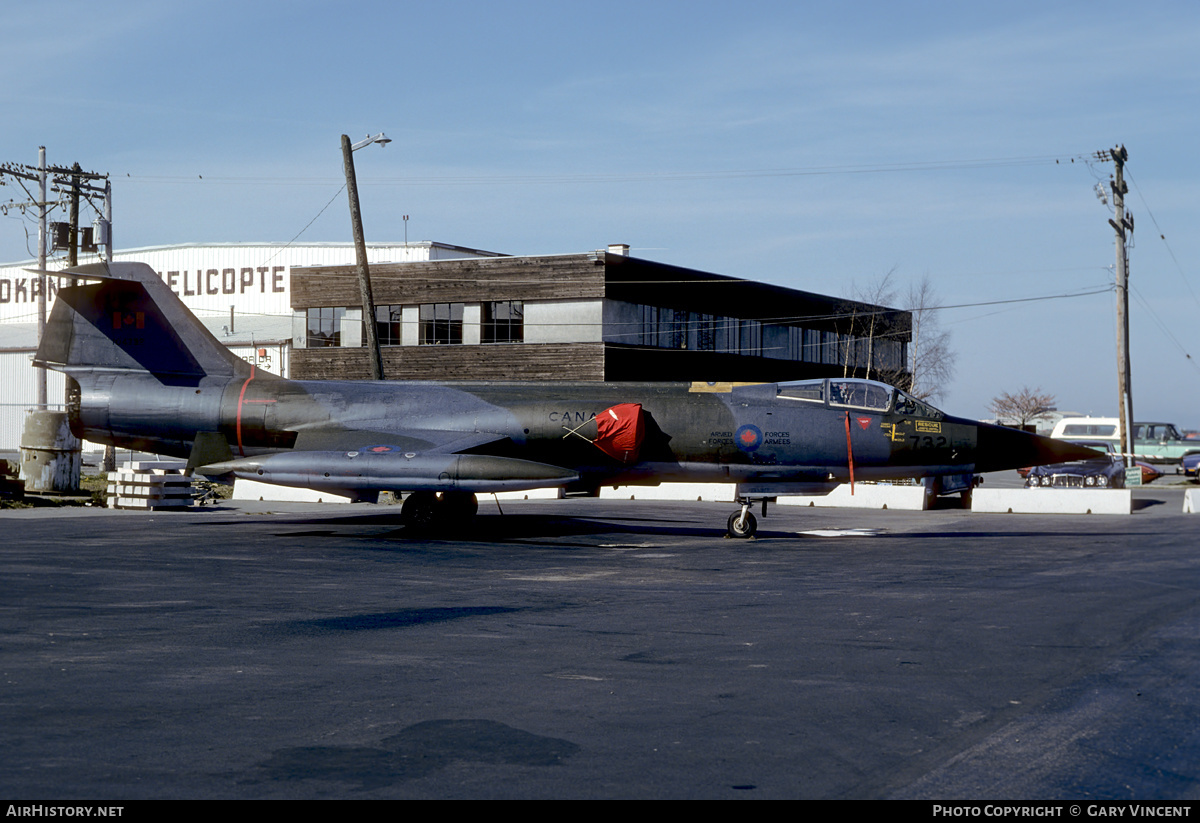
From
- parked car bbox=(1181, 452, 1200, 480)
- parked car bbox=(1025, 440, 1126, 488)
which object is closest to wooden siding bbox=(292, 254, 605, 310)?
parked car bbox=(1025, 440, 1126, 488)

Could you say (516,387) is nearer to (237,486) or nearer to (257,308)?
(237,486)

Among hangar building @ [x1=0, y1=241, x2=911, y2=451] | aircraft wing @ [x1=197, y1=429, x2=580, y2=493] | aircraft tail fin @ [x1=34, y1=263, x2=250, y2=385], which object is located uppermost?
hangar building @ [x1=0, y1=241, x2=911, y2=451]

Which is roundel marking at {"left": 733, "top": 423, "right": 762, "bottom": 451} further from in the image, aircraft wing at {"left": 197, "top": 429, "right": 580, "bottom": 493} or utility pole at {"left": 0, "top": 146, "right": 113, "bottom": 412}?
utility pole at {"left": 0, "top": 146, "right": 113, "bottom": 412}

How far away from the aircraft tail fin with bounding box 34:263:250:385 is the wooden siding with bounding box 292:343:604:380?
2536 centimetres

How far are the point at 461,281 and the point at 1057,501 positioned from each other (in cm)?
3040

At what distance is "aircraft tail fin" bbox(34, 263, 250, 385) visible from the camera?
76.0ft

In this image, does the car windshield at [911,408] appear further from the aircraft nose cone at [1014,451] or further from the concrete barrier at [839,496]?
the concrete barrier at [839,496]

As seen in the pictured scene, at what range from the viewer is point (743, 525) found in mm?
21172

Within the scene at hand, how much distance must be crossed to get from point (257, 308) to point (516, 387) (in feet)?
219

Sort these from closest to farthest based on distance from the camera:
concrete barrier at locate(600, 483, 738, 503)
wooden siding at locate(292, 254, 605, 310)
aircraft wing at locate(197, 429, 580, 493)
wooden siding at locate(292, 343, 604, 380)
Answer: aircraft wing at locate(197, 429, 580, 493) → concrete barrier at locate(600, 483, 738, 503) → wooden siding at locate(292, 343, 604, 380) → wooden siding at locate(292, 254, 605, 310)

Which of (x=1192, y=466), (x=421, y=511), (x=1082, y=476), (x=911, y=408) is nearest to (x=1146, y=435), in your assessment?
(x=1192, y=466)

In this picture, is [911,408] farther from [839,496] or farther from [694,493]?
[694,493]

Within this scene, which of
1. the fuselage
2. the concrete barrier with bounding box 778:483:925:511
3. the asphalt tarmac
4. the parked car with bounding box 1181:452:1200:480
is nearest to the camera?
the asphalt tarmac
